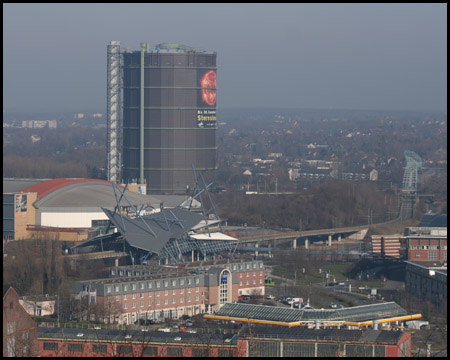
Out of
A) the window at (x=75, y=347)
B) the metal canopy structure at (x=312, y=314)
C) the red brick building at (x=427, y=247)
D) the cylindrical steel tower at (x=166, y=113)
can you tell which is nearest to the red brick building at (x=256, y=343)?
the window at (x=75, y=347)

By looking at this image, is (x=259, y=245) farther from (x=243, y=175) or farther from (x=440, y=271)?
(x=243, y=175)

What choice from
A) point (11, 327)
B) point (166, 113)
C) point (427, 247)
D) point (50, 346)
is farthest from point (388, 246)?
point (166, 113)

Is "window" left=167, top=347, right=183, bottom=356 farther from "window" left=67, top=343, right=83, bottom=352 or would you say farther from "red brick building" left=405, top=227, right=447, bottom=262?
"red brick building" left=405, top=227, right=447, bottom=262

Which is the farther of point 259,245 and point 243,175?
point 243,175

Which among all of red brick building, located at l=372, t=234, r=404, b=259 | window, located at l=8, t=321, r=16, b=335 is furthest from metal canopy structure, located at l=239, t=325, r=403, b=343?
red brick building, located at l=372, t=234, r=404, b=259

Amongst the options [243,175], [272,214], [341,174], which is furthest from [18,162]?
[272,214]

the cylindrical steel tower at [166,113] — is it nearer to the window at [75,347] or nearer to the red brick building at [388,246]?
the red brick building at [388,246]

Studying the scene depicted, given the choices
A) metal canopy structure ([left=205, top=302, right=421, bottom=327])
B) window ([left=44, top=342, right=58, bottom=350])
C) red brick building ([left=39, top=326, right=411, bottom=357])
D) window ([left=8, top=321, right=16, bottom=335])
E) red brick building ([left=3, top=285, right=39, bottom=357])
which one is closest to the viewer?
red brick building ([left=3, top=285, right=39, bottom=357])
